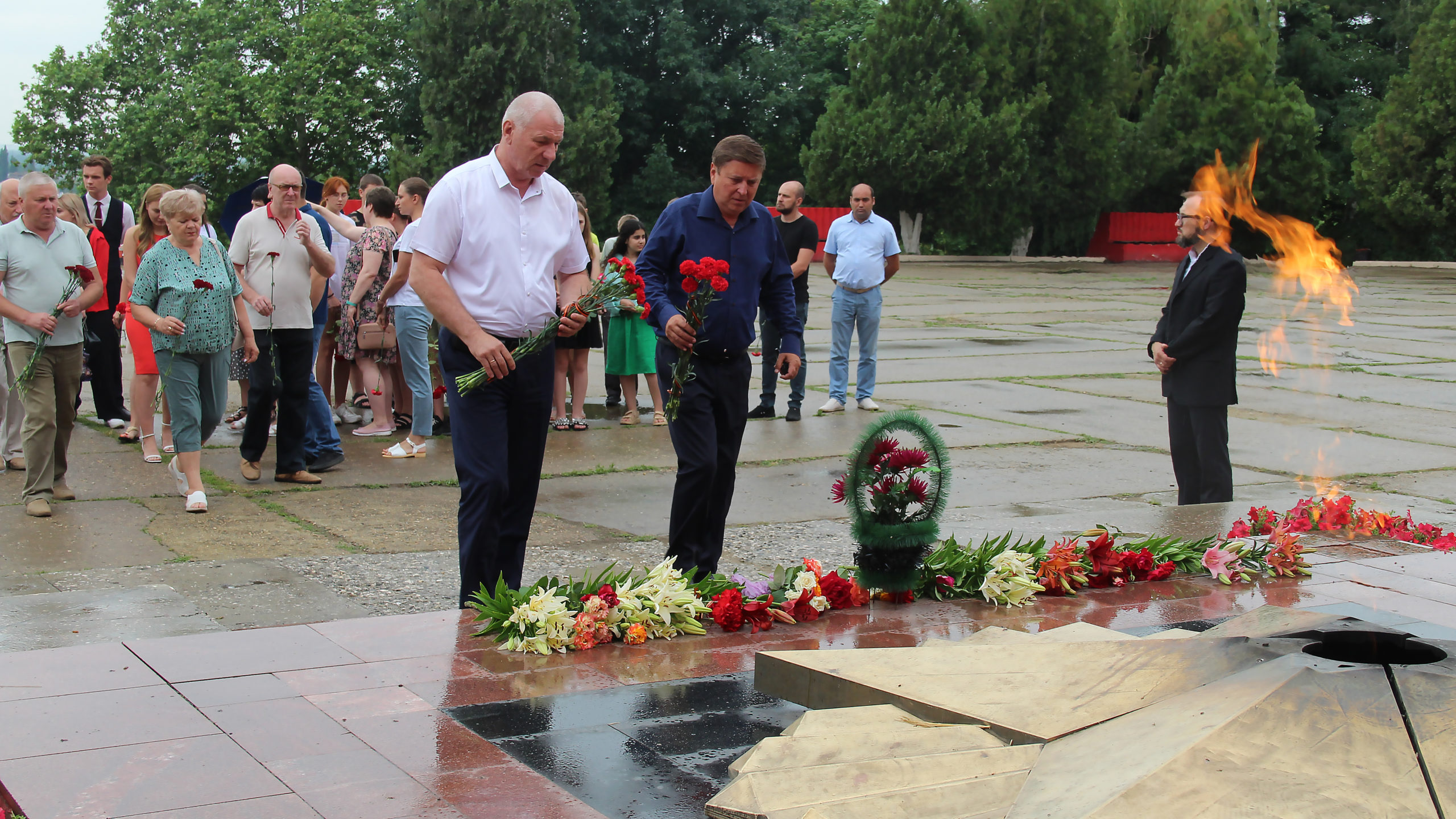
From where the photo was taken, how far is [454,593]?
19.7ft

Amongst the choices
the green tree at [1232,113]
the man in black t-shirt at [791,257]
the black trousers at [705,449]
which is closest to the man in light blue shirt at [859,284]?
the man in black t-shirt at [791,257]

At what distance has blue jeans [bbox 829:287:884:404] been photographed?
1164cm

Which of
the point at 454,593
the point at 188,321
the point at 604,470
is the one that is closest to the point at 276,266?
the point at 188,321

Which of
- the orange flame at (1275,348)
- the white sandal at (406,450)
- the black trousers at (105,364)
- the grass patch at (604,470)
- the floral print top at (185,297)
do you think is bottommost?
the grass patch at (604,470)

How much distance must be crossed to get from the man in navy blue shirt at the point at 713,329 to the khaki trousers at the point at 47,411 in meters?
3.91

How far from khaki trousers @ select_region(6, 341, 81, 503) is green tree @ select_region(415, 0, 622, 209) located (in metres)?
33.5

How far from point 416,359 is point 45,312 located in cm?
249

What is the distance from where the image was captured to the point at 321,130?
45.1 m

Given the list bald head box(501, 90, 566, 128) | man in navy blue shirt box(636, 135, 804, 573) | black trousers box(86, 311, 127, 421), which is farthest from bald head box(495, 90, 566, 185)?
black trousers box(86, 311, 127, 421)

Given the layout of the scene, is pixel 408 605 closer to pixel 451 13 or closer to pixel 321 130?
pixel 451 13

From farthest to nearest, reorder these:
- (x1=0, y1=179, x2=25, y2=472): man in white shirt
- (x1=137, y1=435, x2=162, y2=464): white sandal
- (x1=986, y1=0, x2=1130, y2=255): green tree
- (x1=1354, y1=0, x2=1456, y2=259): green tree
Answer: (x1=986, y1=0, x2=1130, y2=255): green tree, (x1=1354, y1=0, x2=1456, y2=259): green tree, (x1=137, y1=435, x2=162, y2=464): white sandal, (x1=0, y1=179, x2=25, y2=472): man in white shirt

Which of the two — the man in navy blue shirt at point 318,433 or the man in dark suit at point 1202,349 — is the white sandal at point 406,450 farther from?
the man in dark suit at point 1202,349

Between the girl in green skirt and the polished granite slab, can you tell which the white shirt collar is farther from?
the girl in green skirt

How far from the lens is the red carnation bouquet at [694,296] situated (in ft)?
17.6
